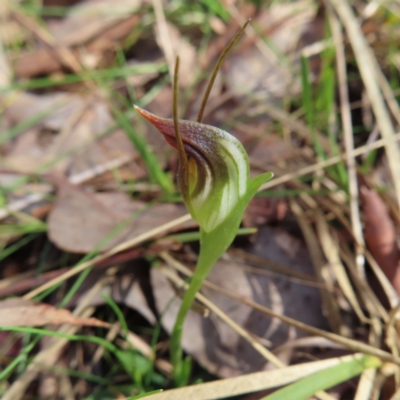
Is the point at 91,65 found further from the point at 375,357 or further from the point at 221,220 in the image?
the point at 375,357

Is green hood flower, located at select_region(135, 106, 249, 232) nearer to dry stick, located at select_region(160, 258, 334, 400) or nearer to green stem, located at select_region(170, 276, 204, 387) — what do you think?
green stem, located at select_region(170, 276, 204, 387)

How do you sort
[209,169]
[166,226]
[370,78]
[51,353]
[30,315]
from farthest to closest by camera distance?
[370,78], [166,226], [51,353], [30,315], [209,169]

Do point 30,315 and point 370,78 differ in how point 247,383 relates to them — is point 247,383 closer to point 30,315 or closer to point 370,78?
point 30,315

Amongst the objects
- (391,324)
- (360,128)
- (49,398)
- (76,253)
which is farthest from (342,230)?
(49,398)

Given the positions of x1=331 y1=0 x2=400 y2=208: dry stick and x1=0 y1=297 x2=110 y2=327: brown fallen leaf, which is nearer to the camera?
x1=0 y1=297 x2=110 y2=327: brown fallen leaf

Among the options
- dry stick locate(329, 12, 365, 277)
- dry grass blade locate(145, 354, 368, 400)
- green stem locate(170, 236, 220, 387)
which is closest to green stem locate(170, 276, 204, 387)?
green stem locate(170, 236, 220, 387)

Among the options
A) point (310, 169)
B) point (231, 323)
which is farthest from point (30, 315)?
point (310, 169)

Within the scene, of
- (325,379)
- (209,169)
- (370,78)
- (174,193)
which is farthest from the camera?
(370,78)
